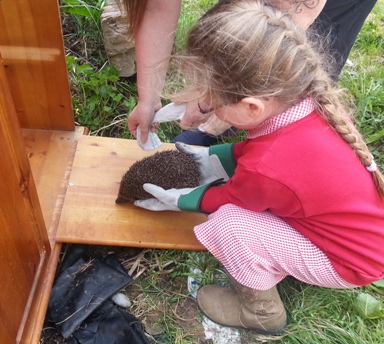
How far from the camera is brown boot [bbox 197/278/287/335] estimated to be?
2.12 metres

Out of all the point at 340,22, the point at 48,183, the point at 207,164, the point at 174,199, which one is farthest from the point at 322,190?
the point at 48,183

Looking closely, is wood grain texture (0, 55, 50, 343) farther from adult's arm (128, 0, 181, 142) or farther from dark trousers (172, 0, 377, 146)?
dark trousers (172, 0, 377, 146)

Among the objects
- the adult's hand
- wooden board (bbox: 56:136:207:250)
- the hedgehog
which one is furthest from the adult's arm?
wooden board (bbox: 56:136:207:250)

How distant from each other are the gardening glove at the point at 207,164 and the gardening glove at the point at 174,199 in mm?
177

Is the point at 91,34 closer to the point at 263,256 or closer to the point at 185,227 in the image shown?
the point at 185,227

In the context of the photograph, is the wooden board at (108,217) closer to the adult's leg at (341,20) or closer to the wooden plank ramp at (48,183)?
the wooden plank ramp at (48,183)

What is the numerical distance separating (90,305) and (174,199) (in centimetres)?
68

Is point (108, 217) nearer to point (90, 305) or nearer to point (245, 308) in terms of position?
point (90, 305)

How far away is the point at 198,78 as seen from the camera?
5.47ft

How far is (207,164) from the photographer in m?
2.48

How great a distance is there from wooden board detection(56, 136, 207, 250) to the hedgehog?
0.51 ft

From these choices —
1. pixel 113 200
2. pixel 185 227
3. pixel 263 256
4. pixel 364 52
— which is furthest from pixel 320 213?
pixel 364 52

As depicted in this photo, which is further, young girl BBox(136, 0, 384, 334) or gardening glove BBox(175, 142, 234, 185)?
gardening glove BBox(175, 142, 234, 185)

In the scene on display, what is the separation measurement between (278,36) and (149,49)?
719mm
